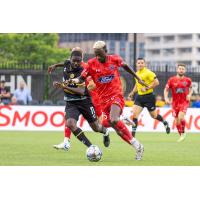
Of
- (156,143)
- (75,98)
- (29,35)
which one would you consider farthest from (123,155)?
(29,35)

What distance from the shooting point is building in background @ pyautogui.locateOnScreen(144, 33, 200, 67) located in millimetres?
148625

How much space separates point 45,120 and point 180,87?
27.8ft

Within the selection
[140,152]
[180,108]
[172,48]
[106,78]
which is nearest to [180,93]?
[180,108]

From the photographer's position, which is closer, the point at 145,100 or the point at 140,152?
the point at 140,152

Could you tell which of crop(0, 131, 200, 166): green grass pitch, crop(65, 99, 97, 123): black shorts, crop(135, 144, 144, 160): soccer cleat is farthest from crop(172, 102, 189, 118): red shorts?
crop(135, 144, 144, 160): soccer cleat

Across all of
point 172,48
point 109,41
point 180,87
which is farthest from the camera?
point 172,48

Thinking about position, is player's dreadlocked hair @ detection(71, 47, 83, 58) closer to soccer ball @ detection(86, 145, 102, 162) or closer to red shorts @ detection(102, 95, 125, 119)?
red shorts @ detection(102, 95, 125, 119)

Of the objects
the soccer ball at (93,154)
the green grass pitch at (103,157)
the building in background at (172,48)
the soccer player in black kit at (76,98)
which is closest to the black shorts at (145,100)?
the green grass pitch at (103,157)

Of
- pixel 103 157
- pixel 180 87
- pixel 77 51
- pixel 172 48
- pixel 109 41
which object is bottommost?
pixel 103 157

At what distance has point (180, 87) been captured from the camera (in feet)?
76.0

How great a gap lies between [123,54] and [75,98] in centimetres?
11562

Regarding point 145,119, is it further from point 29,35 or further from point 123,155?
point 29,35

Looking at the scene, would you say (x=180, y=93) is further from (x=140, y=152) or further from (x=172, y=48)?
(x=172, y=48)

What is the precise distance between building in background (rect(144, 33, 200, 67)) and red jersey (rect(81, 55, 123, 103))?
427 feet
